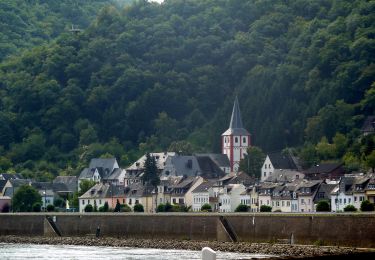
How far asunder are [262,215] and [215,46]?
337ft

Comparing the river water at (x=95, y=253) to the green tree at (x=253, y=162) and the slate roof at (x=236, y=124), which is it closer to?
the green tree at (x=253, y=162)

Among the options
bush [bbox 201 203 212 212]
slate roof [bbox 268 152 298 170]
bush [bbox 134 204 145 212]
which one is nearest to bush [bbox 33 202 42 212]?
bush [bbox 134 204 145 212]

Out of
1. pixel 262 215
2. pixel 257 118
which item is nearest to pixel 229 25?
pixel 257 118

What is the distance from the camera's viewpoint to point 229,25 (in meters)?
184

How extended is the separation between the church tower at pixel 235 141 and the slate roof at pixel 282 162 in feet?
38.4

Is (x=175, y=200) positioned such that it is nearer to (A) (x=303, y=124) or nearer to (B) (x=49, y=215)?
(B) (x=49, y=215)

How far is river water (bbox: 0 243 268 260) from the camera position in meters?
63.4

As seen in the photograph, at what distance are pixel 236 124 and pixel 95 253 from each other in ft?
233

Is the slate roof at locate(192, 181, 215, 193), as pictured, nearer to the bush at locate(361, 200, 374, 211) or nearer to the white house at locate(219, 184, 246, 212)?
the white house at locate(219, 184, 246, 212)

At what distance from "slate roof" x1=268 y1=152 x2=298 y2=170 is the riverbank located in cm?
3647

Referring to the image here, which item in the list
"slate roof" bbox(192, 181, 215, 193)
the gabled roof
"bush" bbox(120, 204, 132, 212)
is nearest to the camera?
"bush" bbox(120, 204, 132, 212)

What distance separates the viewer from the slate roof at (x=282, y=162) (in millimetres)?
119438

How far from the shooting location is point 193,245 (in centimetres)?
7238

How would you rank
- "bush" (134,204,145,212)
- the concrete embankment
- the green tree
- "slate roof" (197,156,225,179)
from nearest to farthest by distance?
1. the concrete embankment
2. "bush" (134,204,145,212)
3. "slate roof" (197,156,225,179)
4. the green tree
